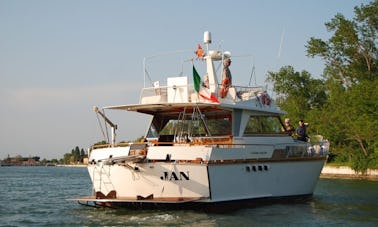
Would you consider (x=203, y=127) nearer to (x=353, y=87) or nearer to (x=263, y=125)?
(x=263, y=125)

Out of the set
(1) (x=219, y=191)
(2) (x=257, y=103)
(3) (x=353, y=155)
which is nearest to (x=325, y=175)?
(3) (x=353, y=155)

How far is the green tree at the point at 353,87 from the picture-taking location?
44344mm

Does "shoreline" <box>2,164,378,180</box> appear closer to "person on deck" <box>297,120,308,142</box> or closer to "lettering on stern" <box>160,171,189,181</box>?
"person on deck" <box>297,120,308,142</box>

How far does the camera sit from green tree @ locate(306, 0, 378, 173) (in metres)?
44.3

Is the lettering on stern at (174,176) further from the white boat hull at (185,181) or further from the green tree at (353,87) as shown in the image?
the green tree at (353,87)

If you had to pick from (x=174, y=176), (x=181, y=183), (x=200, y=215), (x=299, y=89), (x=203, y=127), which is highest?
(x=299, y=89)

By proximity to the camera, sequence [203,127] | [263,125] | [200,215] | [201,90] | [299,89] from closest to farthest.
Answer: [200,215] < [201,90] < [203,127] < [263,125] < [299,89]

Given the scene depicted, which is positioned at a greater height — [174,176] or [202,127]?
[202,127]

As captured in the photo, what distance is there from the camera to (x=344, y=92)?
48.8m

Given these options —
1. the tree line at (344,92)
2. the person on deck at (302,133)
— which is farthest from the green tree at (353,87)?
the person on deck at (302,133)

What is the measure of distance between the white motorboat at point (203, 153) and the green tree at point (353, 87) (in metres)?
25.0

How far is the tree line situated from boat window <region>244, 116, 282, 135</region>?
2483 cm

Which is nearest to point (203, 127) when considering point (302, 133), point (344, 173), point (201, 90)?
point (201, 90)

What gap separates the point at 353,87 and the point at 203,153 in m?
35.1
